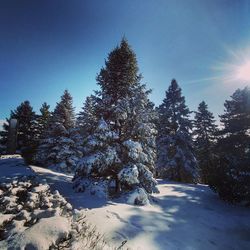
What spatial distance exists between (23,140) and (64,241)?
30841mm

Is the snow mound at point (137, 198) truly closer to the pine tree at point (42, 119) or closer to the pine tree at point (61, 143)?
the pine tree at point (61, 143)

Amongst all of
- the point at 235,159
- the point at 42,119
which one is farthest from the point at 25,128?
the point at 235,159

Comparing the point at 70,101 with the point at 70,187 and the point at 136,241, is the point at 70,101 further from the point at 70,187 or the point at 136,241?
the point at 136,241

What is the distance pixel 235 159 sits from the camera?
1495cm

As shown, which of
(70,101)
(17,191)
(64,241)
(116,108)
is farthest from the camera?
(70,101)

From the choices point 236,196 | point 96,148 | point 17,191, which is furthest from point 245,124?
point 17,191

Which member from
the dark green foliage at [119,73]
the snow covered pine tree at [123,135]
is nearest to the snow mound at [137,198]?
the snow covered pine tree at [123,135]

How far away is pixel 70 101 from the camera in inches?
1000

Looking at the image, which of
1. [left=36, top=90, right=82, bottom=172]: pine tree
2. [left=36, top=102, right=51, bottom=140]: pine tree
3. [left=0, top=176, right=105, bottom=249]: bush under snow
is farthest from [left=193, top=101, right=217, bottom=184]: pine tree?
→ [left=0, top=176, right=105, bottom=249]: bush under snow

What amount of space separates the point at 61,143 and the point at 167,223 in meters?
17.2

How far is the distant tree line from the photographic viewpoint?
10.8m

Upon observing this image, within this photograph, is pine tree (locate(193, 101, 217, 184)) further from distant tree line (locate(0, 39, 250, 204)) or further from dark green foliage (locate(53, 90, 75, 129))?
dark green foliage (locate(53, 90, 75, 129))

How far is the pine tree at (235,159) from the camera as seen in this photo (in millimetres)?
13148

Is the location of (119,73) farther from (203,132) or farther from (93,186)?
(203,132)
